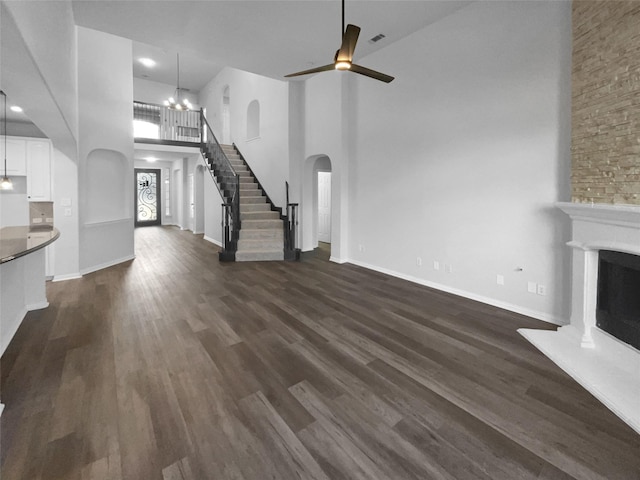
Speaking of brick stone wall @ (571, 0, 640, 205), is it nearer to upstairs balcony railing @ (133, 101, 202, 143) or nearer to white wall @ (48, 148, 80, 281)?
white wall @ (48, 148, 80, 281)

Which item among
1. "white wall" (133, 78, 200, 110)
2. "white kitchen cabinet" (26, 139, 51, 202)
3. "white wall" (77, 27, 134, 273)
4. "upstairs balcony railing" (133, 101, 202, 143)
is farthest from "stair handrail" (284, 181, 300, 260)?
"white wall" (133, 78, 200, 110)

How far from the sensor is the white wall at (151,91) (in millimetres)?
12047

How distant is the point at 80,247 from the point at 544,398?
679cm

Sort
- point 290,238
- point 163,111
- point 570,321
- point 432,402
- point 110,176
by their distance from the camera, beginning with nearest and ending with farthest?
point 432,402, point 570,321, point 110,176, point 290,238, point 163,111

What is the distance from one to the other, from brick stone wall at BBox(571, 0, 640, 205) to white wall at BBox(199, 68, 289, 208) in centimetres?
551

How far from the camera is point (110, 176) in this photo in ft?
20.5

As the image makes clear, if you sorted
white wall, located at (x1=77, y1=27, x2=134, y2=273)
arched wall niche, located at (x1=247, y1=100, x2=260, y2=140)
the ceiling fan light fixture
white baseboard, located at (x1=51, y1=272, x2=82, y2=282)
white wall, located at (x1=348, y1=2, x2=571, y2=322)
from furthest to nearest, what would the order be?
arched wall niche, located at (x1=247, y1=100, x2=260, y2=140)
white wall, located at (x1=77, y1=27, x2=134, y2=273)
white baseboard, located at (x1=51, y1=272, x2=82, y2=282)
the ceiling fan light fixture
white wall, located at (x1=348, y1=2, x2=571, y2=322)

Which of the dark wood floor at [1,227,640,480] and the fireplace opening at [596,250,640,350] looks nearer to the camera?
the dark wood floor at [1,227,640,480]

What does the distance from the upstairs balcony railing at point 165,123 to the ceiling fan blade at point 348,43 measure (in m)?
9.42

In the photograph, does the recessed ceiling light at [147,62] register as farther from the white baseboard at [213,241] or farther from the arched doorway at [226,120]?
the white baseboard at [213,241]

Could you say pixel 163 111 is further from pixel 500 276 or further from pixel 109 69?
pixel 500 276

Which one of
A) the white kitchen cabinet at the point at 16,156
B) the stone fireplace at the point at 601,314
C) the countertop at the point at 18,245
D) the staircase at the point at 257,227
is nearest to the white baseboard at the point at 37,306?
the countertop at the point at 18,245

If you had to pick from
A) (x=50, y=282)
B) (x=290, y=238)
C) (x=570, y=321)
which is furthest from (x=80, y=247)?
(x=570, y=321)

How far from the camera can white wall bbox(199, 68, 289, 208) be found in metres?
7.47
